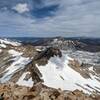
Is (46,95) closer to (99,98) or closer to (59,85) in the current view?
(99,98)

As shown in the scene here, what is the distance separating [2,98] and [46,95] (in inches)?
262

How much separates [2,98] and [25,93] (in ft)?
12.3

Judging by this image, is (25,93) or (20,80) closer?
(25,93)

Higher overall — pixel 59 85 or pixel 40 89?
pixel 40 89

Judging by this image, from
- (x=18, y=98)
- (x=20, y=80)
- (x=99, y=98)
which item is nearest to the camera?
(x=18, y=98)

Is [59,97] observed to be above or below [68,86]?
above

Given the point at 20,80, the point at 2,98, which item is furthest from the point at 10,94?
the point at 20,80

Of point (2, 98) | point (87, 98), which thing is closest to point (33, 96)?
point (2, 98)

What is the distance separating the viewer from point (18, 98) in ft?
134

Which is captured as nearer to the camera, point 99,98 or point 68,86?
point 99,98

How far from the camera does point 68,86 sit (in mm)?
198375

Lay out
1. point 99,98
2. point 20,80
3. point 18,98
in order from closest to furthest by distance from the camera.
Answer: point 18,98
point 99,98
point 20,80

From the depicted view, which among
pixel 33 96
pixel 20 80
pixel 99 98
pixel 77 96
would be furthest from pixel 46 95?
pixel 20 80

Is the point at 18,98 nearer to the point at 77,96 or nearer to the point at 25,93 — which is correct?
the point at 25,93
